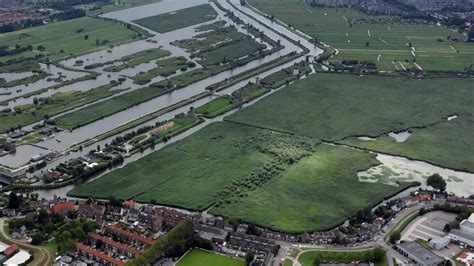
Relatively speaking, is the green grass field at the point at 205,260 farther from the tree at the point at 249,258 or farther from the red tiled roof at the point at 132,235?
the red tiled roof at the point at 132,235

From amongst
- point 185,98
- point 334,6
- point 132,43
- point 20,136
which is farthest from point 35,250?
point 334,6

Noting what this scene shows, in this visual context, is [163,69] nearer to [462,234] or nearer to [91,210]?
[91,210]

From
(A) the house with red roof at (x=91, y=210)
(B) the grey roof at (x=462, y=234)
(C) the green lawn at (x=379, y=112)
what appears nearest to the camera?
(B) the grey roof at (x=462, y=234)

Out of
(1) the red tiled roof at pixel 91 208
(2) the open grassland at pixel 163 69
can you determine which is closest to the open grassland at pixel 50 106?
(2) the open grassland at pixel 163 69

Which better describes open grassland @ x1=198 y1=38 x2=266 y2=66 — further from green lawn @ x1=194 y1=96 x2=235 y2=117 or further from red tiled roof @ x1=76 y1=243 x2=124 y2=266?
red tiled roof @ x1=76 y1=243 x2=124 y2=266

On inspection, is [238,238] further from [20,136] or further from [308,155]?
[20,136]

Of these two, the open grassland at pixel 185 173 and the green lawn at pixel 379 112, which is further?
the green lawn at pixel 379 112

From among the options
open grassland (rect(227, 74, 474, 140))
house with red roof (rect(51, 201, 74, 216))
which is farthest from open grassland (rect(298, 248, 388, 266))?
open grassland (rect(227, 74, 474, 140))

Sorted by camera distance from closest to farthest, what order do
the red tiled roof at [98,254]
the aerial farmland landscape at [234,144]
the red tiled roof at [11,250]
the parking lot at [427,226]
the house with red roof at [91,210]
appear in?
1. the red tiled roof at [98,254]
2. the red tiled roof at [11,250]
3. the aerial farmland landscape at [234,144]
4. the parking lot at [427,226]
5. the house with red roof at [91,210]
